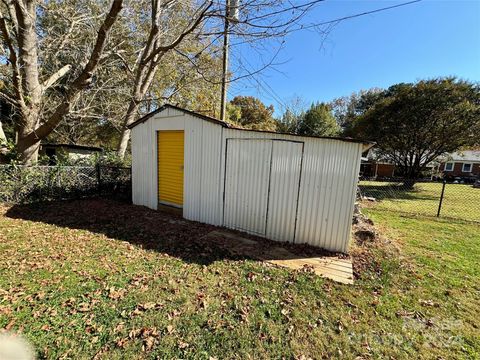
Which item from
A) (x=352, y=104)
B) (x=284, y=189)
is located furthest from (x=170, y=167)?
(x=352, y=104)

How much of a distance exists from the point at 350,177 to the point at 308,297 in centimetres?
221

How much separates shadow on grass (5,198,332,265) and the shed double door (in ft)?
1.13

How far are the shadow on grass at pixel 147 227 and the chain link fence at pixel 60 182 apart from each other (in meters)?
0.47

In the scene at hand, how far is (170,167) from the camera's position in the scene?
660 cm

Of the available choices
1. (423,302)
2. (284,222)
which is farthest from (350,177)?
(423,302)

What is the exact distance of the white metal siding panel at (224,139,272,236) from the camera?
5020 millimetres

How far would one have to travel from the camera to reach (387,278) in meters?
3.75

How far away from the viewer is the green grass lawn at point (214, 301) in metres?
2.33

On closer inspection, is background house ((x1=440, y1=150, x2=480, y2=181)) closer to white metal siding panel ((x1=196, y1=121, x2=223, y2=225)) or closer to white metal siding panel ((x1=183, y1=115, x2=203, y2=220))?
white metal siding panel ((x1=196, y1=121, x2=223, y2=225))

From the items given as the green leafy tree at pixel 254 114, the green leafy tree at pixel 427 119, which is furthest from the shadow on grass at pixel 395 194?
the green leafy tree at pixel 254 114

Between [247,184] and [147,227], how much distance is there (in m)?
2.60

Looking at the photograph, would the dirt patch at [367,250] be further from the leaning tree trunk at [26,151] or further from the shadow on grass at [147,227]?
the leaning tree trunk at [26,151]

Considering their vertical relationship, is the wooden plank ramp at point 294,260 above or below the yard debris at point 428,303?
above

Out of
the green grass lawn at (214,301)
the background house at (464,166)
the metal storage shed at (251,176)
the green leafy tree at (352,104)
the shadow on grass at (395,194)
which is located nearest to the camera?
the green grass lawn at (214,301)
